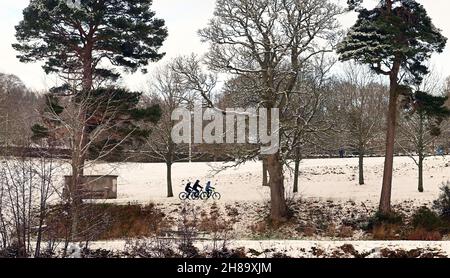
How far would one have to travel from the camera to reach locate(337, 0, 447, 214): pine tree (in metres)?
17.2

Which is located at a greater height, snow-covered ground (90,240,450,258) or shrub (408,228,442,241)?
snow-covered ground (90,240,450,258)

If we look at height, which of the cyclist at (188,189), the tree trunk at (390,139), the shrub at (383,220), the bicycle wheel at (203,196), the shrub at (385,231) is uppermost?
the tree trunk at (390,139)

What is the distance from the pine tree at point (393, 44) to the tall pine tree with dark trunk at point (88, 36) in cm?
881

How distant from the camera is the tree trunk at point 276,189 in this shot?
19484 millimetres

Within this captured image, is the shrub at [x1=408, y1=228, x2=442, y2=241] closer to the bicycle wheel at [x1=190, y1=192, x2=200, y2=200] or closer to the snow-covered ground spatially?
the snow-covered ground

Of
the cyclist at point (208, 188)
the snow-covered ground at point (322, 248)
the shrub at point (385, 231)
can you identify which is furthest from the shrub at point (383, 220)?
the cyclist at point (208, 188)

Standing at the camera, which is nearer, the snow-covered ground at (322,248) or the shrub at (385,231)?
the snow-covered ground at (322,248)

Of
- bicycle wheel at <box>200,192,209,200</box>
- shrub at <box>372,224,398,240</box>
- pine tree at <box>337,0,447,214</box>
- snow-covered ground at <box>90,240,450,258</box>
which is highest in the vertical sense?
pine tree at <box>337,0,447,214</box>

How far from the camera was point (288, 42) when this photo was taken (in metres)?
19.1

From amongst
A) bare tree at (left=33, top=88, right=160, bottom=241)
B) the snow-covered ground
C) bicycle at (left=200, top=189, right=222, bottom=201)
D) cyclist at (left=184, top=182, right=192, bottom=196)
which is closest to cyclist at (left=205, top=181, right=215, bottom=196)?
bicycle at (left=200, top=189, right=222, bottom=201)

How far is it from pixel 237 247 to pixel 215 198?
1364cm

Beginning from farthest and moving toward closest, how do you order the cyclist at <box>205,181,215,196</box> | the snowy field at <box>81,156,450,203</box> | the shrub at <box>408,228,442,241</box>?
the snowy field at <box>81,156,450,203</box> → the cyclist at <box>205,181,215,196</box> → the shrub at <box>408,228,442,241</box>

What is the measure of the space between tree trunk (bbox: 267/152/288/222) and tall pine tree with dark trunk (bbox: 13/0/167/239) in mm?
7326

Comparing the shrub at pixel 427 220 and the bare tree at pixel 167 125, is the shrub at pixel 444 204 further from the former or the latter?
the bare tree at pixel 167 125
